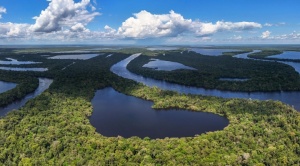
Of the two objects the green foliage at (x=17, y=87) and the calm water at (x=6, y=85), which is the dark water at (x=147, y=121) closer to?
the green foliage at (x=17, y=87)

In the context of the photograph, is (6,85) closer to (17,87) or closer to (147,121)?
(17,87)

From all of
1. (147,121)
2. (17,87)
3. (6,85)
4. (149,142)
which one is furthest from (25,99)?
(149,142)

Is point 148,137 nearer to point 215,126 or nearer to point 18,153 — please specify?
point 215,126

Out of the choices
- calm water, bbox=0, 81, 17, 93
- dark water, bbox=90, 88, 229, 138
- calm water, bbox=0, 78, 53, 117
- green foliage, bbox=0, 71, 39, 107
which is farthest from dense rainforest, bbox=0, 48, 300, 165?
calm water, bbox=0, 81, 17, 93

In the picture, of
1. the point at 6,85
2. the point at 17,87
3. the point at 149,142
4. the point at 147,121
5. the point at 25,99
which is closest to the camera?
the point at 149,142

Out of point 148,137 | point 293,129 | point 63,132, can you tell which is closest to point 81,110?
point 63,132

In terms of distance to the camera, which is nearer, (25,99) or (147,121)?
(147,121)

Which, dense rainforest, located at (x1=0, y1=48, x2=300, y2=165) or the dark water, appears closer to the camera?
dense rainforest, located at (x1=0, y1=48, x2=300, y2=165)

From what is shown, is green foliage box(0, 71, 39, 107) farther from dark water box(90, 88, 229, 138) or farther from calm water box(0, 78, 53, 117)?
dark water box(90, 88, 229, 138)

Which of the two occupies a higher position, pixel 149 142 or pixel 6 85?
pixel 6 85

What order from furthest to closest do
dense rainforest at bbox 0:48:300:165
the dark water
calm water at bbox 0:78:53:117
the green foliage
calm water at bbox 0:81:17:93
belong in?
calm water at bbox 0:81:17:93 → the green foliage → calm water at bbox 0:78:53:117 → the dark water → dense rainforest at bbox 0:48:300:165
